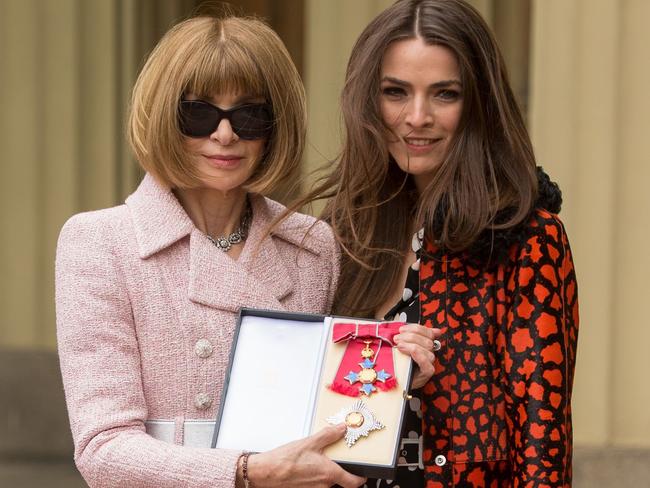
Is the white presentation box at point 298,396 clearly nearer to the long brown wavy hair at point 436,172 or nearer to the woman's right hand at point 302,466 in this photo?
the woman's right hand at point 302,466

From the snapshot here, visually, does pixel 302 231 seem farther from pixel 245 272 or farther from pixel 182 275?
pixel 182 275

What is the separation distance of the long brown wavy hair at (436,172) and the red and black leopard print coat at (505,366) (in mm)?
101

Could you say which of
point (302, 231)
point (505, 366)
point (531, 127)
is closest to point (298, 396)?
point (505, 366)

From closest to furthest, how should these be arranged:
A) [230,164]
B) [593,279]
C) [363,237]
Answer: [230,164], [363,237], [593,279]

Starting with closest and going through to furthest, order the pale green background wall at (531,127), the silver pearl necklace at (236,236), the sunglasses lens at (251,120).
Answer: the sunglasses lens at (251,120)
the silver pearl necklace at (236,236)
the pale green background wall at (531,127)

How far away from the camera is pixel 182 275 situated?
3.53 meters

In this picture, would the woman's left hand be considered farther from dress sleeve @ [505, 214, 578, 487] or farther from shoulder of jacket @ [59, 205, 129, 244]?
shoulder of jacket @ [59, 205, 129, 244]

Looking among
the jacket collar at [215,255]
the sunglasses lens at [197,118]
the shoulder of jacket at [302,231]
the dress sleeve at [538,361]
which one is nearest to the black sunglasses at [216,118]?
the sunglasses lens at [197,118]

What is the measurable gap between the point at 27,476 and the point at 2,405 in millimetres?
398

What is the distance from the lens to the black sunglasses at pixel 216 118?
345cm

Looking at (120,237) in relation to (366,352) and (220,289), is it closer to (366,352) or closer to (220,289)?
(220,289)

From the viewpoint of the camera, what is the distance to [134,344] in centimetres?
340

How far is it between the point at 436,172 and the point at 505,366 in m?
0.60

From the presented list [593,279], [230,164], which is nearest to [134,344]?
[230,164]
